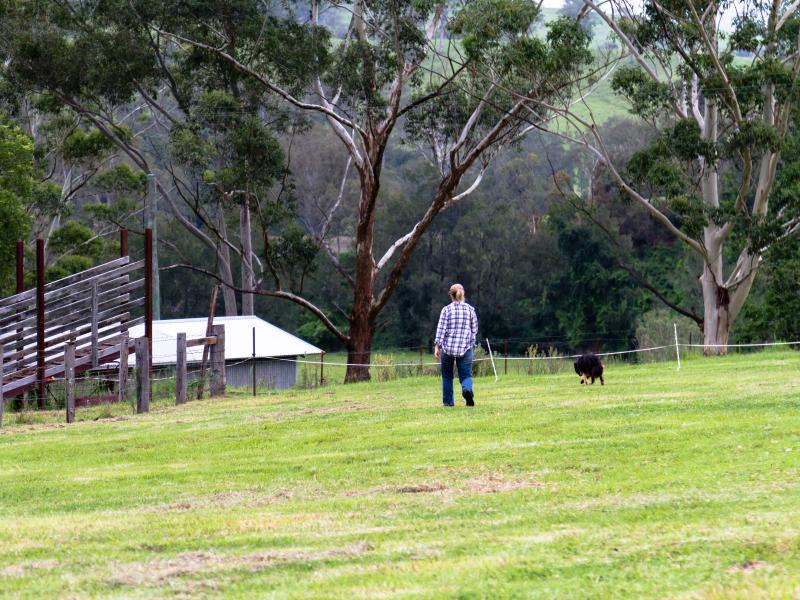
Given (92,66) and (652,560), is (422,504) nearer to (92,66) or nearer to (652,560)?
(652,560)

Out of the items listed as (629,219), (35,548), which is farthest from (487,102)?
(629,219)

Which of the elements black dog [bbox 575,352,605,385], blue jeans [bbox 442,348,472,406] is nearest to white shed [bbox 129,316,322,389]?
black dog [bbox 575,352,605,385]

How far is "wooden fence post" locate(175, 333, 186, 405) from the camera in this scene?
22.9 m

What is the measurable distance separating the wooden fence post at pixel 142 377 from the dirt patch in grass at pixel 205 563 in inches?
565

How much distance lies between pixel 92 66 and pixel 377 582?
35.9 meters

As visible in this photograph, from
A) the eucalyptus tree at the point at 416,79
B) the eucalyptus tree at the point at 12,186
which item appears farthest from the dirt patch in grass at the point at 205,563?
the eucalyptus tree at the point at 12,186

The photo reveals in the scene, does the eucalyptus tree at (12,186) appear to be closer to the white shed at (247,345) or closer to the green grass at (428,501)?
the white shed at (247,345)

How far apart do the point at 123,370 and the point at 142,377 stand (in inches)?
82.0

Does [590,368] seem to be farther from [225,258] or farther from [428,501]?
[225,258]

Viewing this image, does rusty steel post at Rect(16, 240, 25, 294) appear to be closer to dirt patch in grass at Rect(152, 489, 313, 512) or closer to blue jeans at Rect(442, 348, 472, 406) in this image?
blue jeans at Rect(442, 348, 472, 406)

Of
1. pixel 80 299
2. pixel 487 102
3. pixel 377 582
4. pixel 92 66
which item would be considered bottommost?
pixel 377 582

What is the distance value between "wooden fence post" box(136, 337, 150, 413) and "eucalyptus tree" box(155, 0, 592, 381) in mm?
13217

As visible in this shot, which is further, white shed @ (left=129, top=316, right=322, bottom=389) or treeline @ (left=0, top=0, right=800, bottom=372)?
white shed @ (left=129, top=316, right=322, bottom=389)

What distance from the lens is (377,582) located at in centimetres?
662
